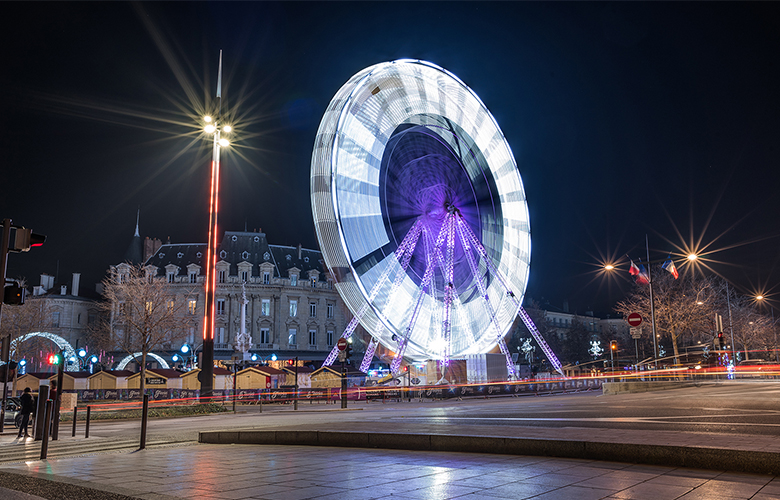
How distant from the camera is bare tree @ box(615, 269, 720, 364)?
164ft

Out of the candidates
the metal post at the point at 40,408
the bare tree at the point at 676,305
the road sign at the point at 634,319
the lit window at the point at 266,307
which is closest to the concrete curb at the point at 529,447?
the metal post at the point at 40,408

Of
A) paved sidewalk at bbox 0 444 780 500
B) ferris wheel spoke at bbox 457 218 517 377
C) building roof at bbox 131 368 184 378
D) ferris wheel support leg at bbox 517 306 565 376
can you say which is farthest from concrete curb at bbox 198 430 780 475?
building roof at bbox 131 368 184 378

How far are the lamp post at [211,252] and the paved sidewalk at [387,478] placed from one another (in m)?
12.0

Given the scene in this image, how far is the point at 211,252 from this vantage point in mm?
22266

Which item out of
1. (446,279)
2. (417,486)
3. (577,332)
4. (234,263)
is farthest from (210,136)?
(577,332)

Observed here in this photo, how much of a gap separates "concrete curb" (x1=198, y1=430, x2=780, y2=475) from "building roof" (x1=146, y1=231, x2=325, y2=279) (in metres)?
77.3

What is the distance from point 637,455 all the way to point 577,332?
90.2 meters

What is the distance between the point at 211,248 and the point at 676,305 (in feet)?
138

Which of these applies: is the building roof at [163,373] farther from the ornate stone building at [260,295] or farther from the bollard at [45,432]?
the ornate stone building at [260,295]

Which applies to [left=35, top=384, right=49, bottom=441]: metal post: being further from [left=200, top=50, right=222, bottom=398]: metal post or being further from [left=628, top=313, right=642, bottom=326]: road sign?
[left=628, top=313, right=642, bottom=326]: road sign

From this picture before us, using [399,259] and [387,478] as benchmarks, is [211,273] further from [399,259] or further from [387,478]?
[387,478]

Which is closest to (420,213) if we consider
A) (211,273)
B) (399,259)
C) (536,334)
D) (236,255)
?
(399,259)

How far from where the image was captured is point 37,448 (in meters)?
13.1

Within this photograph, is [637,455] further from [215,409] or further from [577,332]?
[577,332]
